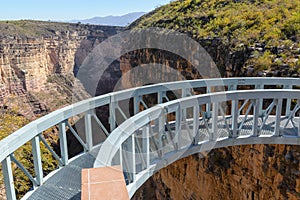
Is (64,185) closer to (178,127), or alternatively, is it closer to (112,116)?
(112,116)

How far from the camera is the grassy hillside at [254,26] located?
35.2ft

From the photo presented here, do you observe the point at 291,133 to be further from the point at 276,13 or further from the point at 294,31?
the point at 276,13

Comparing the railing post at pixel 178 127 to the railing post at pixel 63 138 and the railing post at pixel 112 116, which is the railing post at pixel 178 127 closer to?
the railing post at pixel 112 116

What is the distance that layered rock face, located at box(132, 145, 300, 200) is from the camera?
796cm

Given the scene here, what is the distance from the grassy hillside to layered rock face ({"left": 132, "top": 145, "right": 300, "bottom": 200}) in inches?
136

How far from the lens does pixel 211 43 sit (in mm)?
13438

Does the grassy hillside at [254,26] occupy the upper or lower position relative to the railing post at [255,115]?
upper

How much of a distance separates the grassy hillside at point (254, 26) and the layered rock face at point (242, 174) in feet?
11.3

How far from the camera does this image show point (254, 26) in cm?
1332

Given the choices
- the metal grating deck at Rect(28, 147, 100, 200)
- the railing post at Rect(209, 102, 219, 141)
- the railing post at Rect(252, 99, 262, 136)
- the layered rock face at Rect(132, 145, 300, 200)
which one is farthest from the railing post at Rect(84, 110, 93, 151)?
the layered rock face at Rect(132, 145, 300, 200)

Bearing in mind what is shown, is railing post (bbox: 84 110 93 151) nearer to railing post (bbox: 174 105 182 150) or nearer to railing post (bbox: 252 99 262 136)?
railing post (bbox: 174 105 182 150)

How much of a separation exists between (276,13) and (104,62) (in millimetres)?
28666

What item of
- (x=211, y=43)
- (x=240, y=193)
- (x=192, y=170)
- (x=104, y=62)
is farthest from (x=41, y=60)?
(x=240, y=193)

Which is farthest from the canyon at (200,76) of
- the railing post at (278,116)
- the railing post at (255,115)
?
the railing post at (255,115)
